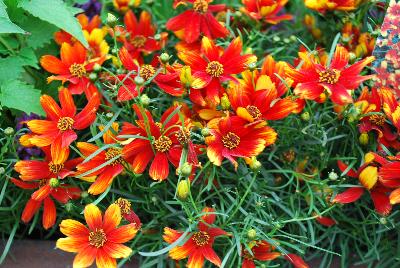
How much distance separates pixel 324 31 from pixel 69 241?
0.91 meters

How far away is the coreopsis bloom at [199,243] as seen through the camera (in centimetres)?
100

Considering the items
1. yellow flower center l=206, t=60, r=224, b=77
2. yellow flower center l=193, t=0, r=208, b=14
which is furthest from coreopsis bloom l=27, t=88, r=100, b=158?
yellow flower center l=193, t=0, r=208, b=14

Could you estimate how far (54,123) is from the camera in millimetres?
1099

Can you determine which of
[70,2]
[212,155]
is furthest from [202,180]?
[70,2]

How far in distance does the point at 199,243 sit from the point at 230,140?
0.18 m

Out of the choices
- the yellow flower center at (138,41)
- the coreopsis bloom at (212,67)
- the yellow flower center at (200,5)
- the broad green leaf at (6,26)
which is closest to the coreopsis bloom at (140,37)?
the yellow flower center at (138,41)

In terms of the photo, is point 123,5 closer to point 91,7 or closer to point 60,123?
point 91,7

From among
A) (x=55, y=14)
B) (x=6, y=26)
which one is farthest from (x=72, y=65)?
(x=6, y=26)

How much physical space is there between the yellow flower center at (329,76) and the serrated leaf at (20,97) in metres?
0.52

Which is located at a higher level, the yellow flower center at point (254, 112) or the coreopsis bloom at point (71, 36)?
the coreopsis bloom at point (71, 36)

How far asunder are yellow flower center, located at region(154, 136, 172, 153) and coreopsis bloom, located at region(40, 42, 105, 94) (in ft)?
0.79

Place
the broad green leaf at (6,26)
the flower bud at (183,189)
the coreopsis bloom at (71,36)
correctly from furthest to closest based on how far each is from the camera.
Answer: the coreopsis bloom at (71,36), the broad green leaf at (6,26), the flower bud at (183,189)

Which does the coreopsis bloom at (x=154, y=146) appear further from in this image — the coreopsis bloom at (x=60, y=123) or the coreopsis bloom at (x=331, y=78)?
the coreopsis bloom at (x=331, y=78)

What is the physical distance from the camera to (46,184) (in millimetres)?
1104
